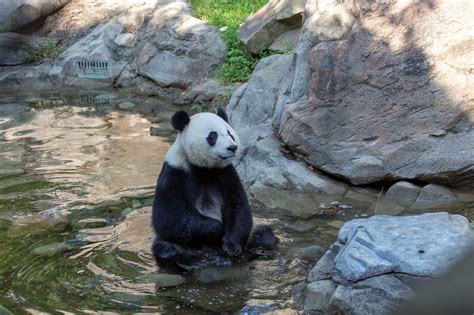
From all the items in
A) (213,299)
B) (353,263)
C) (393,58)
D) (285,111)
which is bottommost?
(213,299)

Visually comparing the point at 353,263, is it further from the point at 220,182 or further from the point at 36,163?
the point at 36,163

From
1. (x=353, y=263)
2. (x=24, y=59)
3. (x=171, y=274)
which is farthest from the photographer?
(x=24, y=59)

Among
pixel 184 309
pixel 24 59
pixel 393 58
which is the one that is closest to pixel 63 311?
pixel 184 309

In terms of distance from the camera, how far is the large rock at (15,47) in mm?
12438

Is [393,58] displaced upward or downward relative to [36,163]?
upward

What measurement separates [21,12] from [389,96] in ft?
30.7

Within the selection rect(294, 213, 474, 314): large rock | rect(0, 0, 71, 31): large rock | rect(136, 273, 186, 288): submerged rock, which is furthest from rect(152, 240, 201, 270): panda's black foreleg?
rect(0, 0, 71, 31): large rock

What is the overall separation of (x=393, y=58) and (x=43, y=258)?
369cm

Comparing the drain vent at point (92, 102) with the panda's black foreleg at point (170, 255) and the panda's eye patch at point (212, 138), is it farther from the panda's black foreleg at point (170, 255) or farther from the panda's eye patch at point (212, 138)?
the panda's eye patch at point (212, 138)

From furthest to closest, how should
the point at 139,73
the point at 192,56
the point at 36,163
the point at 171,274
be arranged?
the point at 139,73
the point at 192,56
the point at 36,163
the point at 171,274

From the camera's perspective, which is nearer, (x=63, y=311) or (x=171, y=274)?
(x=63, y=311)

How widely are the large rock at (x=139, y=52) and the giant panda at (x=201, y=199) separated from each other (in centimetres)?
517

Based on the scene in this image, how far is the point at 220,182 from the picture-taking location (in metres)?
5.35

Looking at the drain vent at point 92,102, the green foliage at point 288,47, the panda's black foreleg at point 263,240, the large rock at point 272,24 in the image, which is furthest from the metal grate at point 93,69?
the panda's black foreleg at point 263,240
